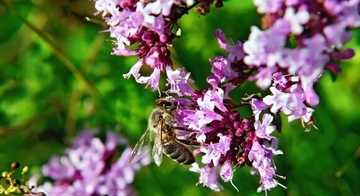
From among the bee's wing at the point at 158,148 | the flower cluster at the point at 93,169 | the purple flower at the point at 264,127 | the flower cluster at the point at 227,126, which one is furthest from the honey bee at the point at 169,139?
the flower cluster at the point at 93,169

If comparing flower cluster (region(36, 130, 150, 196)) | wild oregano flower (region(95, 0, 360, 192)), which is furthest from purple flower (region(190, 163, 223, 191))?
flower cluster (region(36, 130, 150, 196))

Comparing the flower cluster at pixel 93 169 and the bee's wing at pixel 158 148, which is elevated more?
the bee's wing at pixel 158 148

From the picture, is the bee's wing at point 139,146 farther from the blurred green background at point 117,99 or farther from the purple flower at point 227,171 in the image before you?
the blurred green background at point 117,99

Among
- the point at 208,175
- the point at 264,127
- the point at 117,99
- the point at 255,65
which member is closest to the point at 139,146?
the point at 208,175

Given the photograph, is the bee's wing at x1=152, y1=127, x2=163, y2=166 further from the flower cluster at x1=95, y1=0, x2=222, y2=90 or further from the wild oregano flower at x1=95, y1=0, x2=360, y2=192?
the flower cluster at x1=95, y1=0, x2=222, y2=90

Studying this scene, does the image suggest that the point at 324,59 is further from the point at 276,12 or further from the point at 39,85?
the point at 39,85

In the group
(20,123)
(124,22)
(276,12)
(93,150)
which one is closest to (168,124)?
(124,22)
